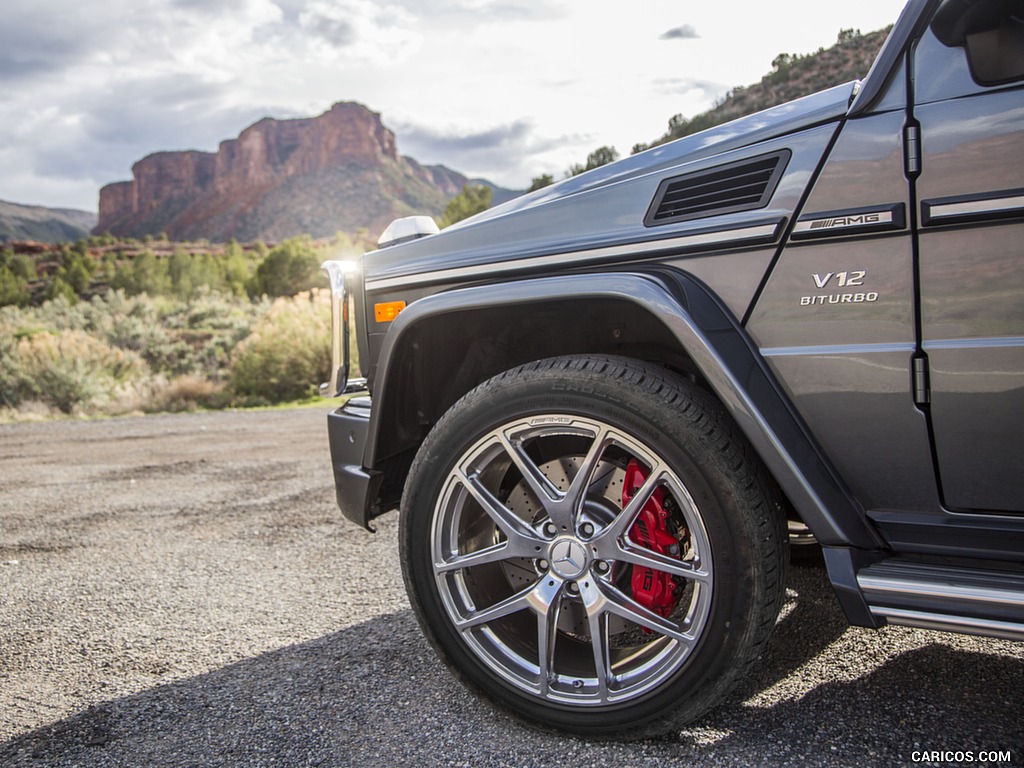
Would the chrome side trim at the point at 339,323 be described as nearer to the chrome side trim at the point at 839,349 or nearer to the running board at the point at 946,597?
the chrome side trim at the point at 839,349

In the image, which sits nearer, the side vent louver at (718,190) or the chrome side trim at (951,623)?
the chrome side trim at (951,623)

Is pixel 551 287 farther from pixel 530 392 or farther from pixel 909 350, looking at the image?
pixel 909 350

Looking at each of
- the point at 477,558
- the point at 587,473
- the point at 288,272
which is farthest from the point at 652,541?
the point at 288,272

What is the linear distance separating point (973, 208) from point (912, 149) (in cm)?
18

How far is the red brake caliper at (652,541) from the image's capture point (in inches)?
82.6

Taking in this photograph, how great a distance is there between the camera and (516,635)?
7.34 ft

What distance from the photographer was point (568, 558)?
6.75 feet

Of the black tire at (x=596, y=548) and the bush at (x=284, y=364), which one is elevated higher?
the black tire at (x=596, y=548)

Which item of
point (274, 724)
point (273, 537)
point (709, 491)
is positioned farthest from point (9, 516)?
point (709, 491)

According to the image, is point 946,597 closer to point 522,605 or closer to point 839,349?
point 839,349

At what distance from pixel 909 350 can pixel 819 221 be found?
0.35m

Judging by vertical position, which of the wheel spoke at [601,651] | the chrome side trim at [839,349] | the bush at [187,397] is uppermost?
the chrome side trim at [839,349]

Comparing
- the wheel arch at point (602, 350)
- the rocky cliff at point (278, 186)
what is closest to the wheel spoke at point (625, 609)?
the wheel arch at point (602, 350)

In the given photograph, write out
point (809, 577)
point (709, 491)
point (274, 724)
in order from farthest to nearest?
1. point (809, 577)
2. point (274, 724)
3. point (709, 491)
